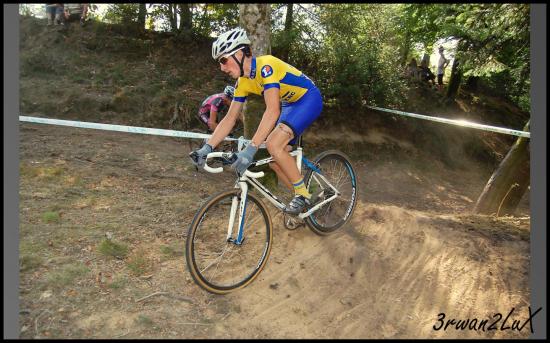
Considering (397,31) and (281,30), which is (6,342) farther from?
(397,31)

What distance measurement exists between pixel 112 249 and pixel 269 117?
266 cm

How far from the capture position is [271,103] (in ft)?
13.1

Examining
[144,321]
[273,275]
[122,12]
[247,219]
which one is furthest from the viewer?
[122,12]

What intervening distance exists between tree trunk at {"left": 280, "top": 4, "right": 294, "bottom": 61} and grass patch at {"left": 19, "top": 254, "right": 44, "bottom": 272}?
10.8 m

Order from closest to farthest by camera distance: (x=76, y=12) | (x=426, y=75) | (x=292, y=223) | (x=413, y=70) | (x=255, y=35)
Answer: (x=292, y=223)
(x=255, y=35)
(x=76, y=12)
(x=413, y=70)
(x=426, y=75)

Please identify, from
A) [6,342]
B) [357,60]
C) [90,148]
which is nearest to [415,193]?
[357,60]

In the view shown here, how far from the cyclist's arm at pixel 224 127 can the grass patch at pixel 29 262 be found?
96.3 inches

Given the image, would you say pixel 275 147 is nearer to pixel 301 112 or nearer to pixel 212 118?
pixel 301 112

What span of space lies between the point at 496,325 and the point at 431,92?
51.5 ft

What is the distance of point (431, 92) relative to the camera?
17.7 meters

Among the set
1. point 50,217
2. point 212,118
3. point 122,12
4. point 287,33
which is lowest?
point 50,217

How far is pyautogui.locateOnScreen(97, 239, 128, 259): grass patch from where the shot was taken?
459cm

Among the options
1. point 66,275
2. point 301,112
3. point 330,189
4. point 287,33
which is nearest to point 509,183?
point 330,189

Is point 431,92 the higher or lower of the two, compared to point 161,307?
higher
